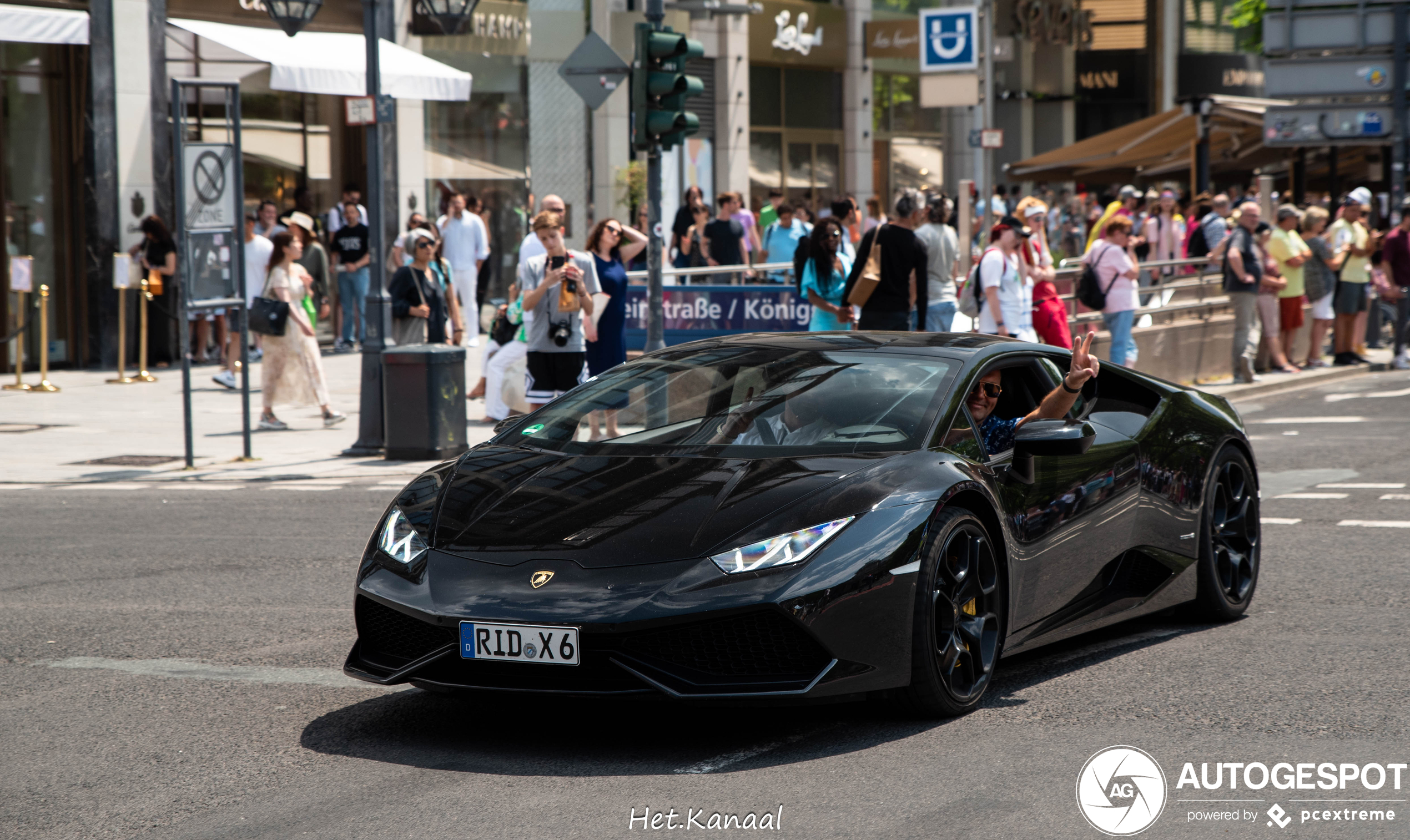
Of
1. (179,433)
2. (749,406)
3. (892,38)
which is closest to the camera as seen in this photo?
(749,406)

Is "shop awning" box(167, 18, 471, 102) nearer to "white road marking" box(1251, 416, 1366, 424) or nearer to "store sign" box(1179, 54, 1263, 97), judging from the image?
"white road marking" box(1251, 416, 1366, 424)

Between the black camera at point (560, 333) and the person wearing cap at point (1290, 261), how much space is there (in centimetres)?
1038

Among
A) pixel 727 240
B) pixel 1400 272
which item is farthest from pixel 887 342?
pixel 1400 272

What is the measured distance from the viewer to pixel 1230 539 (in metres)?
7.35

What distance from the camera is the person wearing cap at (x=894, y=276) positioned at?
13336 millimetres

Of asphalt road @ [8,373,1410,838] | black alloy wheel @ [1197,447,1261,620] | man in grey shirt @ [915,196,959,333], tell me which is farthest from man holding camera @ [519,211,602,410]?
black alloy wheel @ [1197,447,1261,620]

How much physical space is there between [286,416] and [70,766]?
39.1 ft

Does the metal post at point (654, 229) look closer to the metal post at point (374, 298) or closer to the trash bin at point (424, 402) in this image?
the trash bin at point (424, 402)

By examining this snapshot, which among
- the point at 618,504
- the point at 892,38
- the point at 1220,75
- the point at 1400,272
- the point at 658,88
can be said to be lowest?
the point at 618,504

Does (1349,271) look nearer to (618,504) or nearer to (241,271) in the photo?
(241,271)

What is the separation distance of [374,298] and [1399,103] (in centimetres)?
1348

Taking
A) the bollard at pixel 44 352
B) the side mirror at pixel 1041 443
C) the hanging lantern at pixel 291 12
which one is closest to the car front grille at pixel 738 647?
the side mirror at pixel 1041 443

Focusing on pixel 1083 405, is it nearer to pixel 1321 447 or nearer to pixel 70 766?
pixel 70 766

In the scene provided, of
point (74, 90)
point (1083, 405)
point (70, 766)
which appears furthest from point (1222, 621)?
point (74, 90)
